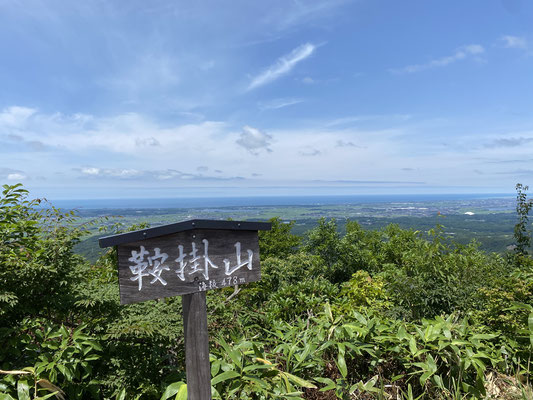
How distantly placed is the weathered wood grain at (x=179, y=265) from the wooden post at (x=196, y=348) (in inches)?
4.4

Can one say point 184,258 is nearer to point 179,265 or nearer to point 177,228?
point 179,265

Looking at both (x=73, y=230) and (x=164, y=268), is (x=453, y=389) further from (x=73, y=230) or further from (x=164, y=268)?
(x=73, y=230)

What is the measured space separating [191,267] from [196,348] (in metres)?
0.52

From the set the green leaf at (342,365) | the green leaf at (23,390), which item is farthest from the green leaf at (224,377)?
the green leaf at (23,390)

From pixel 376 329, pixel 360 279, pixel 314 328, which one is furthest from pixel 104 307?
pixel 360 279

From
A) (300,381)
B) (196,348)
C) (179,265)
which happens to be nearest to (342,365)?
(300,381)

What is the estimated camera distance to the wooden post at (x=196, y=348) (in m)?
1.98

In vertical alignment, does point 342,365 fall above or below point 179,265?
below

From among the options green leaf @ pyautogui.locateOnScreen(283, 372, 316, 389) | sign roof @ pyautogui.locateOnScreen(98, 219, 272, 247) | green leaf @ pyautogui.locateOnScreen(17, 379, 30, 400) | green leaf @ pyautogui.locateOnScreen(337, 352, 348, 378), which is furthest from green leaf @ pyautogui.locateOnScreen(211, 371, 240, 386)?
green leaf @ pyautogui.locateOnScreen(17, 379, 30, 400)

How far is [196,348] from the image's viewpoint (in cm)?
200

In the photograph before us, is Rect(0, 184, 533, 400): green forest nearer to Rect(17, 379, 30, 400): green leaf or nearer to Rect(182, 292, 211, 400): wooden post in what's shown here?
Rect(17, 379, 30, 400): green leaf

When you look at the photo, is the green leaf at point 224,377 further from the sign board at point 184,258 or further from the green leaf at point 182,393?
the sign board at point 184,258

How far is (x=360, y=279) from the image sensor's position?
5.21 metres

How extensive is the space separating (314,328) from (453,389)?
1.23m
